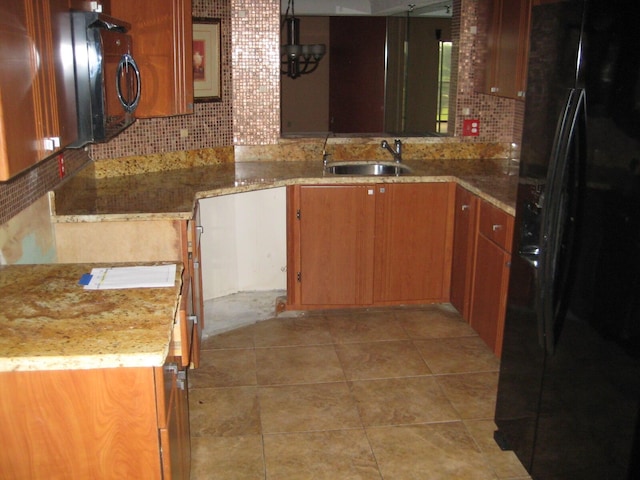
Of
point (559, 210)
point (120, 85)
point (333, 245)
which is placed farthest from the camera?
point (333, 245)

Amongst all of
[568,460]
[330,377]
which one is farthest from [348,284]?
[568,460]

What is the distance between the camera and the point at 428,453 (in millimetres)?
2678

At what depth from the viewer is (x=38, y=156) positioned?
1836 millimetres

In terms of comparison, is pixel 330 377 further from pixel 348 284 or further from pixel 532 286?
pixel 532 286

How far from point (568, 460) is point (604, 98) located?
115 cm

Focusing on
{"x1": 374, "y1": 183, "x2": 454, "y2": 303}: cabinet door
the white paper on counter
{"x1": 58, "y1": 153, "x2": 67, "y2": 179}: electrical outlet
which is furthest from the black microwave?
{"x1": 374, "y1": 183, "x2": 454, "y2": 303}: cabinet door

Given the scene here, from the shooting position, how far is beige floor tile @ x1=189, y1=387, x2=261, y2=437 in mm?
2830

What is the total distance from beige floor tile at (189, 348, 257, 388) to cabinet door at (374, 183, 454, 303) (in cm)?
96

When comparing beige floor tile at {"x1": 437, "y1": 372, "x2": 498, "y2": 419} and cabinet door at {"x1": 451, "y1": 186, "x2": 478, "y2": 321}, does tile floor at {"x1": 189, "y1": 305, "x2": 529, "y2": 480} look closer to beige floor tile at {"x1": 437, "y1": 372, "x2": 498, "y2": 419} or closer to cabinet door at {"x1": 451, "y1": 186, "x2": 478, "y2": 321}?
beige floor tile at {"x1": 437, "y1": 372, "x2": 498, "y2": 419}

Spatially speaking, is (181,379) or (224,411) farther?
(224,411)

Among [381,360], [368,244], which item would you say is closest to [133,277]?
[381,360]

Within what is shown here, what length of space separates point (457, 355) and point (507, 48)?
1.75 m

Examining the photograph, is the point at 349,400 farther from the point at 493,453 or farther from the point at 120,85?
the point at 120,85

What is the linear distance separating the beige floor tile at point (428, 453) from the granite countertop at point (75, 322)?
3.79ft
